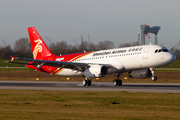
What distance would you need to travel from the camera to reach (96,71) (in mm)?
37156

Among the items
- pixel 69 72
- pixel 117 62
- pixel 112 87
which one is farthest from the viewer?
pixel 69 72

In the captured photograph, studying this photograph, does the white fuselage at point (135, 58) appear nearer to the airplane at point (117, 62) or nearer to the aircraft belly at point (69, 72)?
the airplane at point (117, 62)

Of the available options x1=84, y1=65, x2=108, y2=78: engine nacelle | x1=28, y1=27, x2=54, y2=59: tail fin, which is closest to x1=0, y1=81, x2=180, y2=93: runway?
x1=84, y1=65, x2=108, y2=78: engine nacelle

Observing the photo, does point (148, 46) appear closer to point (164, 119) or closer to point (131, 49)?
point (131, 49)

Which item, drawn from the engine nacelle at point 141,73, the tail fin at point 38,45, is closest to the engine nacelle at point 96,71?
the engine nacelle at point 141,73

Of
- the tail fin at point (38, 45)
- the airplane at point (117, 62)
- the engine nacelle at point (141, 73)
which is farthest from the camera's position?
the tail fin at point (38, 45)

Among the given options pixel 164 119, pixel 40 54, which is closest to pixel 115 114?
pixel 164 119

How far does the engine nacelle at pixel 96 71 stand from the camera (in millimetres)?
37031

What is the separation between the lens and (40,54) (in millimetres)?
48844

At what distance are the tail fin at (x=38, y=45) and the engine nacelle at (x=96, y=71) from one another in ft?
40.6

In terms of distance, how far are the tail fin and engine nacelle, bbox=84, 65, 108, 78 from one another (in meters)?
12.4

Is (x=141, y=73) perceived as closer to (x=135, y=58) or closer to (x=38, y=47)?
(x=135, y=58)

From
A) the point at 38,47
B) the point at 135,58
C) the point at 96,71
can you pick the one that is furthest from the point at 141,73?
the point at 38,47

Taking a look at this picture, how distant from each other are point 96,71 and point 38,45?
620 inches
